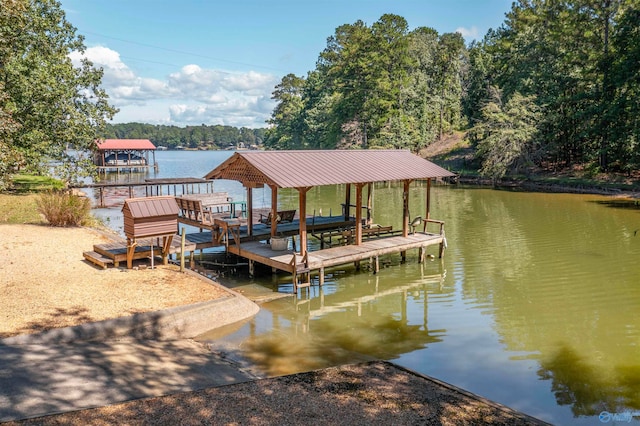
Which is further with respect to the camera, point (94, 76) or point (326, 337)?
point (94, 76)

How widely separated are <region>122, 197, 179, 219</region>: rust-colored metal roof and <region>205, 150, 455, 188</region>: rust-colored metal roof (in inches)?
107

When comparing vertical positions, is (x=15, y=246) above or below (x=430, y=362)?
above

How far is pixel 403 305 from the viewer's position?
13.0 meters

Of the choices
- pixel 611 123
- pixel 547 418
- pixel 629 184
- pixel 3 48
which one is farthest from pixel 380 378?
pixel 611 123

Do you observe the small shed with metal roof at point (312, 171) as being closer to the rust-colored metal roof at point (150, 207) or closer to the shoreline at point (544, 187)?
the rust-colored metal roof at point (150, 207)

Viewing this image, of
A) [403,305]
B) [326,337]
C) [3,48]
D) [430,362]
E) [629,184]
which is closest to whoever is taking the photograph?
[430,362]

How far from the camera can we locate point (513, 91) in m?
46.4

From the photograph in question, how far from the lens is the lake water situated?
8.50 meters

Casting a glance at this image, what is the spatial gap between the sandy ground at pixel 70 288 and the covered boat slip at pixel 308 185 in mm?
2894

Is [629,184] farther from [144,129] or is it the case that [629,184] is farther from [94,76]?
[144,129]

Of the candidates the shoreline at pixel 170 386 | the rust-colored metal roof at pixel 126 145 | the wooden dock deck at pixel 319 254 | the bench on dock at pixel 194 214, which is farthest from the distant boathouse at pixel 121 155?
the shoreline at pixel 170 386

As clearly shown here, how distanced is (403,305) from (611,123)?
33.6 m

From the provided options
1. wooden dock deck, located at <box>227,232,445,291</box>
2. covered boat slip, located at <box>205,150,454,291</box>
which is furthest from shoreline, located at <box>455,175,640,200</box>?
wooden dock deck, located at <box>227,232,445,291</box>

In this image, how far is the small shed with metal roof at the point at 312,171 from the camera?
14008 millimetres
